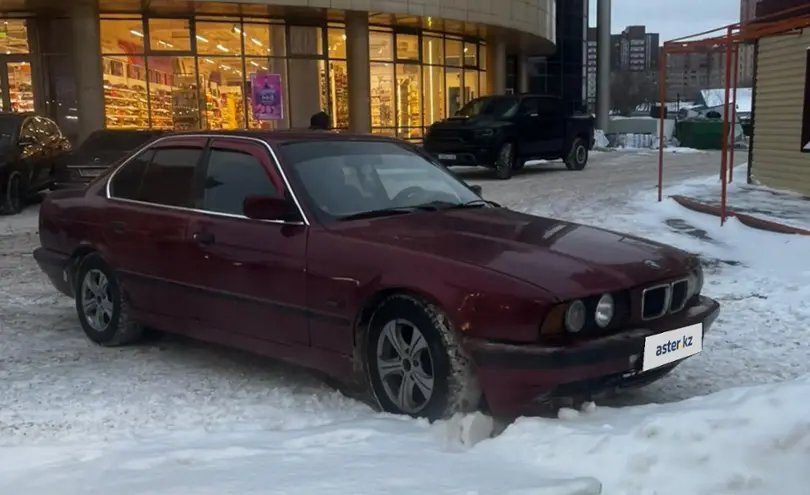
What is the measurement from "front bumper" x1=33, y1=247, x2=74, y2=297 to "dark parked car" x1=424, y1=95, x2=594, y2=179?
11.3 metres

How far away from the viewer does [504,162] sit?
709 inches

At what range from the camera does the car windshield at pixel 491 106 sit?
18750mm

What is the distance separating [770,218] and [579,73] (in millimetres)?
35552

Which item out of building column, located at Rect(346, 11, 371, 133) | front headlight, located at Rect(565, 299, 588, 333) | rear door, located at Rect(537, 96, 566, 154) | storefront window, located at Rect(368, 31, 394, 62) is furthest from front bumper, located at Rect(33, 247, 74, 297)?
storefront window, located at Rect(368, 31, 394, 62)

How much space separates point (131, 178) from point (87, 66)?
16409mm

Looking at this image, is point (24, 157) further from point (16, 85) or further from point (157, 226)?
point (16, 85)

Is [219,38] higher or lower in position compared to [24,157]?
higher

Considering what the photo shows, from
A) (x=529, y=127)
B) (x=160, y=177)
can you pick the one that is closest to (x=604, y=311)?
(x=160, y=177)

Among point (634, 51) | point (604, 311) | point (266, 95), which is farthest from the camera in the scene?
point (634, 51)

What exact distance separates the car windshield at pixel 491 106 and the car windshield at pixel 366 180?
13666mm

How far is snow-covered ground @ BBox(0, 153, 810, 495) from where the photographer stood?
311 cm

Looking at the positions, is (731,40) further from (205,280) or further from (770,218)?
(205,280)

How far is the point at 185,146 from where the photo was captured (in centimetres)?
538

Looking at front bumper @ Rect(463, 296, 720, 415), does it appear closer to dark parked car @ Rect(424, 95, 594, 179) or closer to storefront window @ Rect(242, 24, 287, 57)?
dark parked car @ Rect(424, 95, 594, 179)
